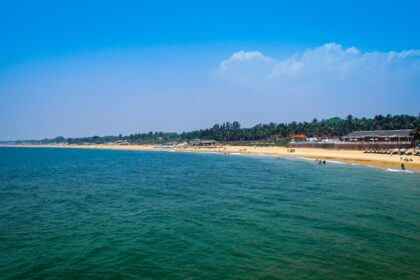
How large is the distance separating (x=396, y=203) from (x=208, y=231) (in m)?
16.9

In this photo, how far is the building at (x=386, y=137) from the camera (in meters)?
87.6

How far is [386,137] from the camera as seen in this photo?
93.2 m

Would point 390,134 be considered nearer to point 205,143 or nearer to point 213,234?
point 213,234

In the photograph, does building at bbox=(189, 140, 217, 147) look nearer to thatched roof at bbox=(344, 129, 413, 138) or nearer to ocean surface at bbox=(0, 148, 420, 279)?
thatched roof at bbox=(344, 129, 413, 138)

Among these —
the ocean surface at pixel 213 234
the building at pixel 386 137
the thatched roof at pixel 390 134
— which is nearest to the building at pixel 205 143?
the building at pixel 386 137

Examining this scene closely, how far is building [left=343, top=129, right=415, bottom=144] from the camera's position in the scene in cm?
8756

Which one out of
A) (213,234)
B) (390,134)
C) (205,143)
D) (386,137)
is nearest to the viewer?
(213,234)

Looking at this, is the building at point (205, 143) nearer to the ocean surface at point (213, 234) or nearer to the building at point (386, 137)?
the building at point (386, 137)

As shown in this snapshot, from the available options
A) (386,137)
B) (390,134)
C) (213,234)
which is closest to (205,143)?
(386,137)

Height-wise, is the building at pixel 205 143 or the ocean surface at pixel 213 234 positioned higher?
the building at pixel 205 143

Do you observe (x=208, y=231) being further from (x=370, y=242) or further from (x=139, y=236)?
(x=370, y=242)

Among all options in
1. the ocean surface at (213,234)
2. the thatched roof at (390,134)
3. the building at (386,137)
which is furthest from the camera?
the thatched roof at (390,134)

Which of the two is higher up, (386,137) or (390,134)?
(390,134)

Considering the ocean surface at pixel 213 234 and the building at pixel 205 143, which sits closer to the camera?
the ocean surface at pixel 213 234
